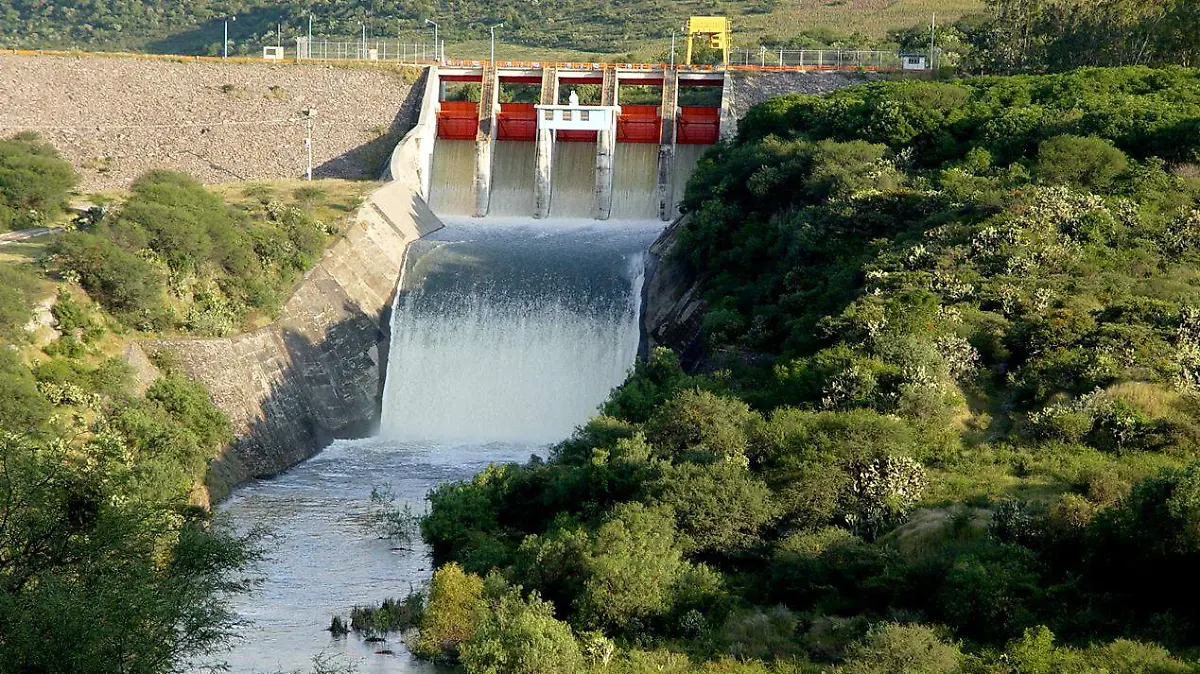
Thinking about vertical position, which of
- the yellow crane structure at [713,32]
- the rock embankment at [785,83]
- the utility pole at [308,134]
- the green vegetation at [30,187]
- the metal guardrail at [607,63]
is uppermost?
the yellow crane structure at [713,32]

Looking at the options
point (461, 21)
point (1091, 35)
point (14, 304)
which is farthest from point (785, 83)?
point (461, 21)

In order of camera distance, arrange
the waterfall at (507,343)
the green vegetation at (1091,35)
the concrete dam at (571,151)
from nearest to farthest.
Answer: the waterfall at (507,343) → the green vegetation at (1091,35) → the concrete dam at (571,151)

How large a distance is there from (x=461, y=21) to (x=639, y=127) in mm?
70012

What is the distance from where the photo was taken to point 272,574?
1737 inches

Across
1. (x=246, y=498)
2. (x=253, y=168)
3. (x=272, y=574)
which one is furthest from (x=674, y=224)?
(x=272, y=574)

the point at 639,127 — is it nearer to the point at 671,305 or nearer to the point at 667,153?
the point at 667,153

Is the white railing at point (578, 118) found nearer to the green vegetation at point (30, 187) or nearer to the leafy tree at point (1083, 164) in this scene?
the green vegetation at point (30, 187)

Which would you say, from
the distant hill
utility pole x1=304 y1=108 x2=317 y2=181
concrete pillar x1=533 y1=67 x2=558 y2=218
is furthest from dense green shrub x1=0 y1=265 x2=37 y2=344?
the distant hill

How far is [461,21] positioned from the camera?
14812cm

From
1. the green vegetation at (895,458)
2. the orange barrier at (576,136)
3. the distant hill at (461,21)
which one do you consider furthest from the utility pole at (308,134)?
the distant hill at (461,21)

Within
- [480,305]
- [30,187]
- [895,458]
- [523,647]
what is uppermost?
[30,187]

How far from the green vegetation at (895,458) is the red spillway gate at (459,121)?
2143 centimetres

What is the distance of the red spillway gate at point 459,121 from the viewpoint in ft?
270

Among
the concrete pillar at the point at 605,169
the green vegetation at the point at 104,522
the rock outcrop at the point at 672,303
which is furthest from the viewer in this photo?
the concrete pillar at the point at 605,169
